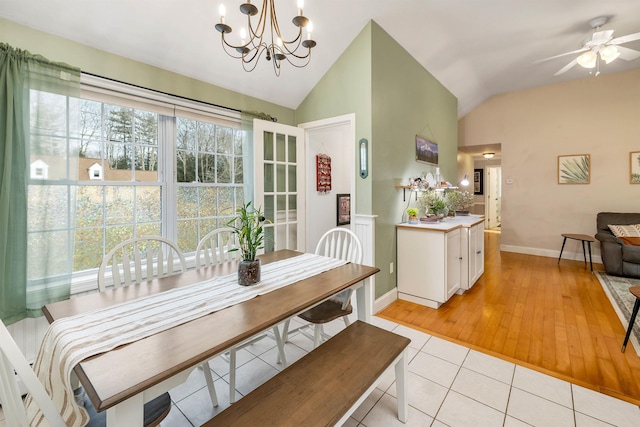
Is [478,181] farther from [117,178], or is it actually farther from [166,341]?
[166,341]

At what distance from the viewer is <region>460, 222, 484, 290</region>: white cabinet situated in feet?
11.1

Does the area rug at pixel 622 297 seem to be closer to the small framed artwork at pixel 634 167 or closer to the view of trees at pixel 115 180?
the small framed artwork at pixel 634 167

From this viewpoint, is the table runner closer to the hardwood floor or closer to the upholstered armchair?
the hardwood floor

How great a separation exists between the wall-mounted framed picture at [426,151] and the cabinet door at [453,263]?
1.24 m

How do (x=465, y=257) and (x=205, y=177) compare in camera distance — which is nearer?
(x=205, y=177)

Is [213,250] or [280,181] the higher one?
[280,181]

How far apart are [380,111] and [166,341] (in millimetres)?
2840

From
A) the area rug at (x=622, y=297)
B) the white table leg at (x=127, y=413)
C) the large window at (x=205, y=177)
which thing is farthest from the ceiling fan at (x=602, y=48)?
the white table leg at (x=127, y=413)

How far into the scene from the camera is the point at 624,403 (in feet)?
5.49

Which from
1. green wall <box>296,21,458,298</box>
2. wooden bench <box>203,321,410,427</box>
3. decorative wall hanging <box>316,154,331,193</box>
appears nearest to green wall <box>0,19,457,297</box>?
green wall <box>296,21,458,298</box>

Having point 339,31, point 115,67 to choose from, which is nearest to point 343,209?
point 339,31

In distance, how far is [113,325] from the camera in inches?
44.0

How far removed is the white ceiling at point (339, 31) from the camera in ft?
6.48

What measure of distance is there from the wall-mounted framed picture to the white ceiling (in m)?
0.98
